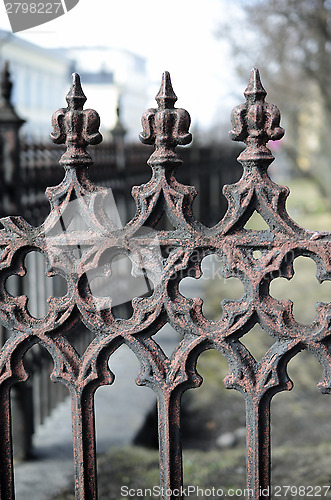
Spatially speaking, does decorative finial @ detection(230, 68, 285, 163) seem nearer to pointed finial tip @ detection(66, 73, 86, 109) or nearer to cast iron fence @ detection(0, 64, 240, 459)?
pointed finial tip @ detection(66, 73, 86, 109)

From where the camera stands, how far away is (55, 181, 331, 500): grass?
3.16m

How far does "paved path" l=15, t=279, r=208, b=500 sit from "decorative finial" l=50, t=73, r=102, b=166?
2.20m

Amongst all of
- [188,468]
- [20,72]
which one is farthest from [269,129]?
[20,72]

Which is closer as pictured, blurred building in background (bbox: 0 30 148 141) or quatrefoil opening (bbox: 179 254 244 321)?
quatrefoil opening (bbox: 179 254 244 321)

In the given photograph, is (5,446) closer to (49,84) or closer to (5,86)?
(5,86)

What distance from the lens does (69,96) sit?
1415 mm

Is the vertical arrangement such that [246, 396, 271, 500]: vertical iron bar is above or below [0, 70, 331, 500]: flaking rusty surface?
below

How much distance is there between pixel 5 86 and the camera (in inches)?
146

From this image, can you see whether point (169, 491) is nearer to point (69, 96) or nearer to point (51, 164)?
point (69, 96)

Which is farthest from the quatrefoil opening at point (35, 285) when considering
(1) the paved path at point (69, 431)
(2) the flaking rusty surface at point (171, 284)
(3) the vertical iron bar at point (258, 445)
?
(3) the vertical iron bar at point (258, 445)

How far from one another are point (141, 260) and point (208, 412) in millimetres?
3817

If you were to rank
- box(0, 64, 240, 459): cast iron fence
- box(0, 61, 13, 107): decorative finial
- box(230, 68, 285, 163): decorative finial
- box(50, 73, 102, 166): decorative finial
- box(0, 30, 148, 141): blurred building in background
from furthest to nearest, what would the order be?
box(0, 30, 148, 141): blurred building in background < box(0, 61, 13, 107): decorative finial < box(0, 64, 240, 459): cast iron fence < box(50, 73, 102, 166): decorative finial < box(230, 68, 285, 163): decorative finial

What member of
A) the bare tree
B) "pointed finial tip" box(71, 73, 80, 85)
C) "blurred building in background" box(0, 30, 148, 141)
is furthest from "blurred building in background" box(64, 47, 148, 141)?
"pointed finial tip" box(71, 73, 80, 85)

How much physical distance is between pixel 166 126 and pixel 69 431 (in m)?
3.02
